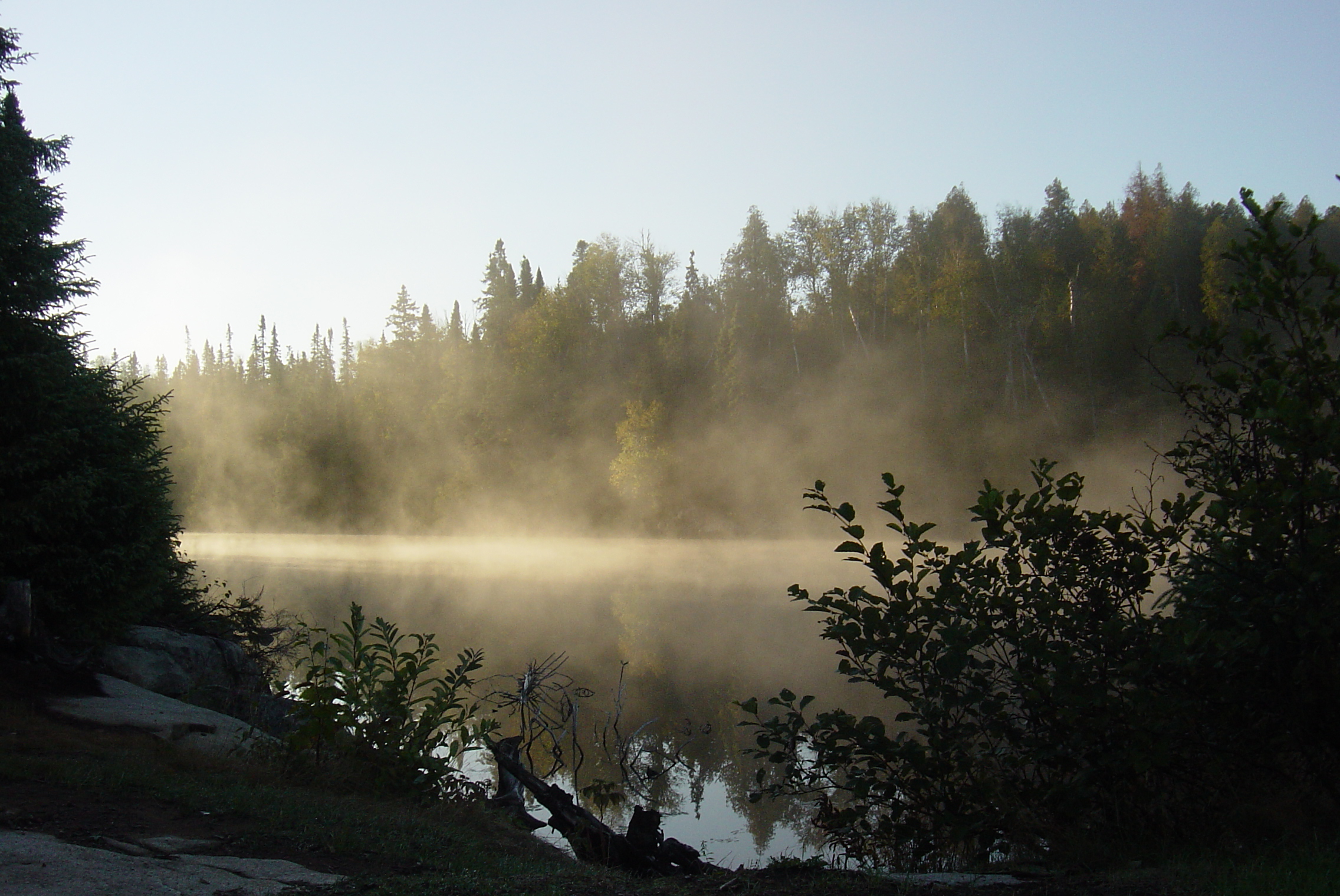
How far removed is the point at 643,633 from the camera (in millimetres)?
19109

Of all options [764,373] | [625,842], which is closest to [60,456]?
[625,842]

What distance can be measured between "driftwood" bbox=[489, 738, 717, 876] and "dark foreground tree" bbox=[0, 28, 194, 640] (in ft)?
19.3

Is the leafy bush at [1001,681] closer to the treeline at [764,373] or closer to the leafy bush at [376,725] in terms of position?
the leafy bush at [376,725]

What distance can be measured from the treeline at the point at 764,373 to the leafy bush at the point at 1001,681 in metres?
37.1

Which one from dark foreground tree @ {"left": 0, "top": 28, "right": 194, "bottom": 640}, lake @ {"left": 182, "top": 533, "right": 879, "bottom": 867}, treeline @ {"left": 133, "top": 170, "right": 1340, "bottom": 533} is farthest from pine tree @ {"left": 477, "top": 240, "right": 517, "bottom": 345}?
dark foreground tree @ {"left": 0, "top": 28, "right": 194, "bottom": 640}

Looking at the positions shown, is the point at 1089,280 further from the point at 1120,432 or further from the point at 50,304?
the point at 50,304

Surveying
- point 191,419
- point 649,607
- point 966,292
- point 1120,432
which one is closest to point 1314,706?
point 649,607

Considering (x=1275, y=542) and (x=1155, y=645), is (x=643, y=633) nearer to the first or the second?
(x=1155, y=645)

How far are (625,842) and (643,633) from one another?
1335cm

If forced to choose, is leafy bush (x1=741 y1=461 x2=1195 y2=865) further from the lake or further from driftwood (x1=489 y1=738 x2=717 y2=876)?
the lake

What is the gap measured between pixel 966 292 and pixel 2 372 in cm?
4282

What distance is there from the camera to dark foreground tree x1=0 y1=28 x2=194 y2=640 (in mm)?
8977

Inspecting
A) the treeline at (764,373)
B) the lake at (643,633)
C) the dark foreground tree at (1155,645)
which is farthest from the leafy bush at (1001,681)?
the treeline at (764,373)

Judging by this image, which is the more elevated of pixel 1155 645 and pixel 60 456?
pixel 60 456
